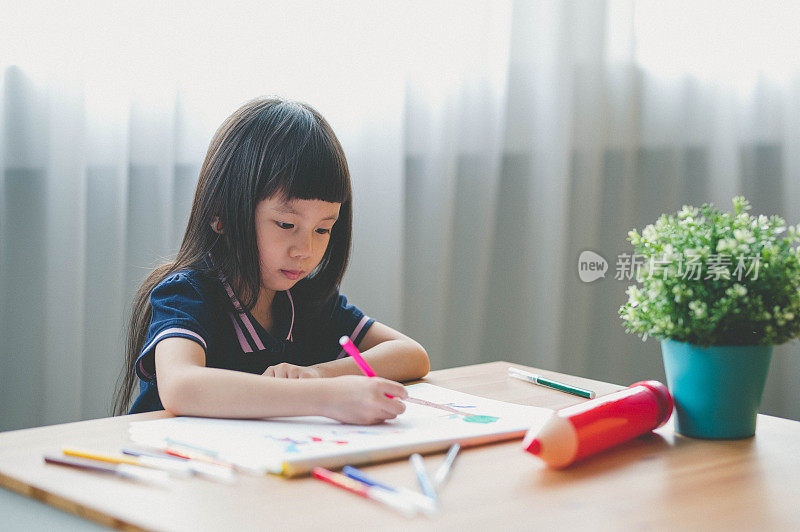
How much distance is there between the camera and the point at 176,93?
1637 mm

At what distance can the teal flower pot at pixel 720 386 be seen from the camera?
738 millimetres

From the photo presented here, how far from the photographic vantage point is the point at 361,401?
30.2 inches

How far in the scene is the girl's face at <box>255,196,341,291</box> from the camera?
1052mm

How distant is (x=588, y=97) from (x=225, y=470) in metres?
1.51

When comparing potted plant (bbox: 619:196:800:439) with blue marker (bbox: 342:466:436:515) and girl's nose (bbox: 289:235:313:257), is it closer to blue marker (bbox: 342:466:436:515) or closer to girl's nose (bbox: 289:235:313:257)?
blue marker (bbox: 342:466:436:515)

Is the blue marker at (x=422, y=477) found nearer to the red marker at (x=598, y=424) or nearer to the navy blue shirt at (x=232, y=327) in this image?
the red marker at (x=598, y=424)

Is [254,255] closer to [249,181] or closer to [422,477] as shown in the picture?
[249,181]

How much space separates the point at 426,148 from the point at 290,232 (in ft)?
2.69

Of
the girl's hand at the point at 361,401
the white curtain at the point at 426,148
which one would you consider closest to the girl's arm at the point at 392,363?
the girl's hand at the point at 361,401

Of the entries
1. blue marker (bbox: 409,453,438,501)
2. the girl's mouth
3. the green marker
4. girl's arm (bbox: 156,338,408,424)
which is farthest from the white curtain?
blue marker (bbox: 409,453,438,501)

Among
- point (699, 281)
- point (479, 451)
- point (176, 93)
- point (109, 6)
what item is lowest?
point (479, 451)

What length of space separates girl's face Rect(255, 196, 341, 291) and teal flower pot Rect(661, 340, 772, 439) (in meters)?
0.49

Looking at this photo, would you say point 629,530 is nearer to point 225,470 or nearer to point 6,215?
point 225,470

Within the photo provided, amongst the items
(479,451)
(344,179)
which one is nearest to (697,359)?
(479,451)
